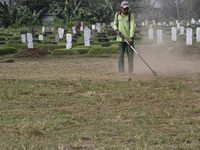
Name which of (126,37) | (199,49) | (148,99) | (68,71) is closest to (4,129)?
(148,99)

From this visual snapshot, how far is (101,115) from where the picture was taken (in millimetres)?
6219

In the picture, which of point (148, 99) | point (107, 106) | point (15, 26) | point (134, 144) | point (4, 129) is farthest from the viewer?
point (15, 26)

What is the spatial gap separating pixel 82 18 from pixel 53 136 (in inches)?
1498

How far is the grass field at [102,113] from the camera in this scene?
15.8ft

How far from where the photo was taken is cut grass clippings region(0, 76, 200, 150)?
15.8 feet

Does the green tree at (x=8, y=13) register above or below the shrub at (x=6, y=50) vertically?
above

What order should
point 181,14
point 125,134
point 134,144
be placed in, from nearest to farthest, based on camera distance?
point 134,144
point 125,134
point 181,14

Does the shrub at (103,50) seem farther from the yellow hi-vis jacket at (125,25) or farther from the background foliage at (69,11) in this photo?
the background foliage at (69,11)

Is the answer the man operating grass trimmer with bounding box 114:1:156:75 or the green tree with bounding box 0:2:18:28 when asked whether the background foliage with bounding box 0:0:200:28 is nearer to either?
the green tree with bounding box 0:2:18:28

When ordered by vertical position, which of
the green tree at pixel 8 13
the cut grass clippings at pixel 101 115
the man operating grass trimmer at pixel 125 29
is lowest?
the cut grass clippings at pixel 101 115

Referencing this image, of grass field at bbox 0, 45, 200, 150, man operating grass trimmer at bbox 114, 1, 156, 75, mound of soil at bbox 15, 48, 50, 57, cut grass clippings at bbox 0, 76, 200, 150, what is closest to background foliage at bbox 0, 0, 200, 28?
mound of soil at bbox 15, 48, 50, 57

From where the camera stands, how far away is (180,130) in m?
5.23

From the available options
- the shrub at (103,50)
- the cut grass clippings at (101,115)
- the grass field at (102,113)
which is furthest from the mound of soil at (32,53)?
the cut grass clippings at (101,115)

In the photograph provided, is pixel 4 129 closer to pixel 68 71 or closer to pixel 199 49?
pixel 68 71
